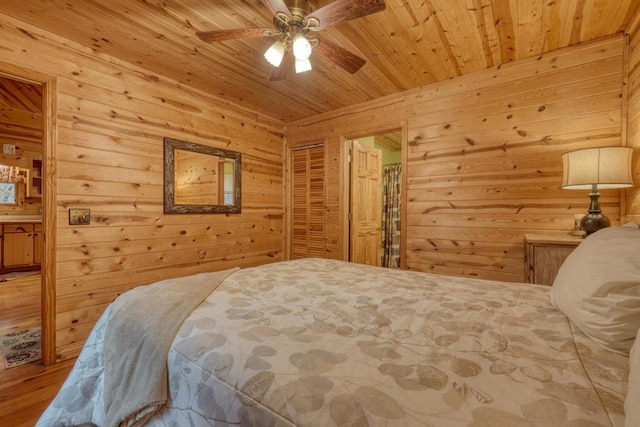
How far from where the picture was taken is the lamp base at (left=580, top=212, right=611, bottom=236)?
1.93m

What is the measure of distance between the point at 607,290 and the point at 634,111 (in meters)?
2.10

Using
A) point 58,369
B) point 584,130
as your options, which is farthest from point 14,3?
point 584,130

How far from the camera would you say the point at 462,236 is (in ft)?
9.37

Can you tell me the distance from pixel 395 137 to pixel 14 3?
4.80m

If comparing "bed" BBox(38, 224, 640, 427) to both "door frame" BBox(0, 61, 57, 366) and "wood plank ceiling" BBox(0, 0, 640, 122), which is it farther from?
"wood plank ceiling" BBox(0, 0, 640, 122)

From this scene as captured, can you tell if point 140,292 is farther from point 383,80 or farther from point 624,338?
point 383,80

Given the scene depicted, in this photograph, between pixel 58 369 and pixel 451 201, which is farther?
pixel 451 201

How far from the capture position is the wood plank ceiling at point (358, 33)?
6.29 ft

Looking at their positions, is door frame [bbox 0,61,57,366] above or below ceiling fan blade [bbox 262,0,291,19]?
below

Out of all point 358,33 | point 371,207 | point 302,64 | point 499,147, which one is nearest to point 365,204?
point 371,207

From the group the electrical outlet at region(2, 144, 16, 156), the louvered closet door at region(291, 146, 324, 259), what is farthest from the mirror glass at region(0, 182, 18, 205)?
the louvered closet door at region(291, 146, 324, 259)

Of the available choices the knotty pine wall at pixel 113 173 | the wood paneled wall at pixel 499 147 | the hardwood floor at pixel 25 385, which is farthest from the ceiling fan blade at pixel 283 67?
the hardwood floor at pixel 25 385

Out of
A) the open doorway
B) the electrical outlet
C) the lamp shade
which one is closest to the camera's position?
the lamp shade

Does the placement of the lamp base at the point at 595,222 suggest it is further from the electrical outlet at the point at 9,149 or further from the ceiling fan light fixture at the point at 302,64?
the electrical outlet at the point at 9,149
